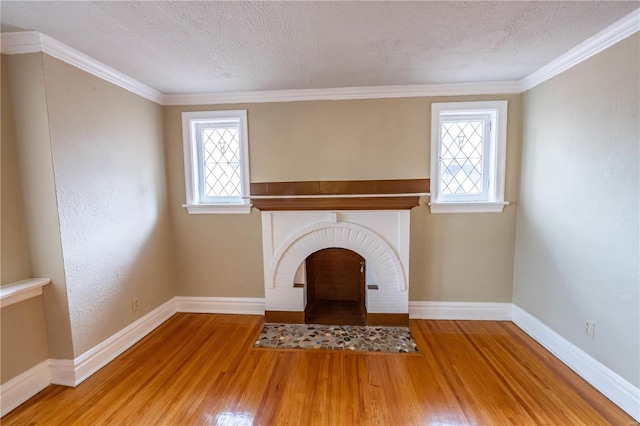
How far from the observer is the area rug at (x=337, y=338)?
93.3 inches

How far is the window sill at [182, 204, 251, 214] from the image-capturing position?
9.64ft

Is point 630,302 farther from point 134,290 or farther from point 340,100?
point 134,290

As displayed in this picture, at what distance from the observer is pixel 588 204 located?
1.93 meters

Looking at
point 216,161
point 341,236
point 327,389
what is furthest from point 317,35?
point 327,389

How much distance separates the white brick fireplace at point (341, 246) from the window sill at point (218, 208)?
33cm

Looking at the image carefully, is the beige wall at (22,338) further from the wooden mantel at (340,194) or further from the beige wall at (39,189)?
the wooden mantel at (340,194)

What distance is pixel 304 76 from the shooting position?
95.0 inches

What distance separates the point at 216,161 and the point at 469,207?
2682 millimetres

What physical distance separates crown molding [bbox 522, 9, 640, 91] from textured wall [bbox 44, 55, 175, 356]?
3.56m

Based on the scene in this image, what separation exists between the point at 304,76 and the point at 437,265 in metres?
2.24

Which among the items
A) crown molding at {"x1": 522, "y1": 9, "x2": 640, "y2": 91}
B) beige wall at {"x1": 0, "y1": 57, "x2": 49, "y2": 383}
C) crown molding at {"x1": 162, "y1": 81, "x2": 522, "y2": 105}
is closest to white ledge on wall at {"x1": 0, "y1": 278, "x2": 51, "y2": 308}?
beige wall at {"x1": 0, "y1": 57, "x2": 49, "y2": 383}

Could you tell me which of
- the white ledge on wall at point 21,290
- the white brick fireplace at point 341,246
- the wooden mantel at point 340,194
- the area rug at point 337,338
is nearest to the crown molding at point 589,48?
the wooden mantel at point 340,194

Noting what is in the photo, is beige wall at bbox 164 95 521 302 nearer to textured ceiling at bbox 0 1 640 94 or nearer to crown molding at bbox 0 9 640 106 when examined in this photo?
crown molding at bbox 0 9 640 106

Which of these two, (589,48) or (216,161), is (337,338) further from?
(589,48)
